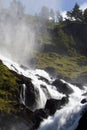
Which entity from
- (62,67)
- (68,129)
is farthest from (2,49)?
(68,129)

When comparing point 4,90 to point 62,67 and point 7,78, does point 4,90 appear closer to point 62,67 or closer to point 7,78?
point 7,78

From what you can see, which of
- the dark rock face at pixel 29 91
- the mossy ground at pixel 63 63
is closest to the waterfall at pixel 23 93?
the dark rock face at pixel 29 91

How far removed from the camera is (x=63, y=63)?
186125 mm

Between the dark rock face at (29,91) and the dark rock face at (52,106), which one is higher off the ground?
the dark rock face at (29,91)

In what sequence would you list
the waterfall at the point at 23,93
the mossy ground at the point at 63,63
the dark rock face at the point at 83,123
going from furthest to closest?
1. the mossy ground at the point at 63,63
2. the waterfall at the point at 23,93
3. the dark rock face at the point at 83,123

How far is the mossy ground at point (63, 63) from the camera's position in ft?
553

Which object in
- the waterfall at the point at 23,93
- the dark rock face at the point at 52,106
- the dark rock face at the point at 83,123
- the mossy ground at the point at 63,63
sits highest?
the mossy ground at the point at 63,63

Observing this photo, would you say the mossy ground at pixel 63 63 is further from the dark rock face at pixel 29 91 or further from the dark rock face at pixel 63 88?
the dark rock face at pixel 29 91

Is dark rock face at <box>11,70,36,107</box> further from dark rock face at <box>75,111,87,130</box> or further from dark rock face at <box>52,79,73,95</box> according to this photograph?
dark rock face at <box>75,111,87,130</box>

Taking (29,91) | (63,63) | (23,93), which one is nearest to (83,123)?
(29,91)

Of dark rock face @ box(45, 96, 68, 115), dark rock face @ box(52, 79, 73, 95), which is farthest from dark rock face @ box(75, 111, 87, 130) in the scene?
dark rock face @ box(52, 79, 73, 95)

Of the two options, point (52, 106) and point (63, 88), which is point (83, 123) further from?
point (63, 88)

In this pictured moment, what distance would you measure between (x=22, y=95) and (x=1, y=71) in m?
12.2

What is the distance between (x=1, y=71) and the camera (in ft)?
367
